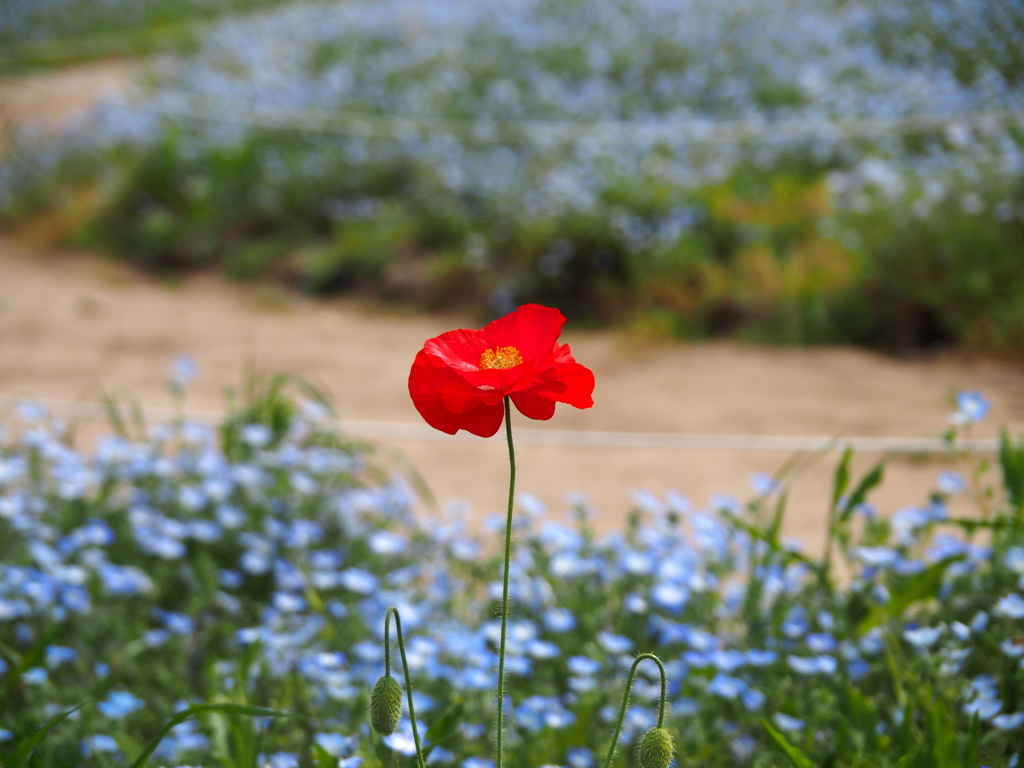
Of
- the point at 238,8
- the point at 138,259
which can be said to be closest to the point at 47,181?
the point at 138,259

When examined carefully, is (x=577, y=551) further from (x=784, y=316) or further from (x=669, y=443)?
(x=784, y=316)

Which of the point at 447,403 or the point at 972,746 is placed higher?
the point at 447,403

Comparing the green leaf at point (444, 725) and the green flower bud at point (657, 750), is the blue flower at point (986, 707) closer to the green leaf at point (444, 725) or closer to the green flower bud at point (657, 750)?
the green flower bud at point (657, 750)

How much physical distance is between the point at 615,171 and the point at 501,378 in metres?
6.03

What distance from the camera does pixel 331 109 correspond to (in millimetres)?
9289

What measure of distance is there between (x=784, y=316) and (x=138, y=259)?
5.12 metres

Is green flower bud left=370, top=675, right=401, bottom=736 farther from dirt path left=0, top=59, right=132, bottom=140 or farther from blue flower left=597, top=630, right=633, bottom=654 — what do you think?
dirt path left=0, top=59, right=132, bottom=140

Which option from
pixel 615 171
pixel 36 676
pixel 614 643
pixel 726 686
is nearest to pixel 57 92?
pixel 615 171

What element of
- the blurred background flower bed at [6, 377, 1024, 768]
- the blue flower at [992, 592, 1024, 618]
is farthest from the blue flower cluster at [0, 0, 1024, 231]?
the blue flower at [992, 592, 1024, 618]

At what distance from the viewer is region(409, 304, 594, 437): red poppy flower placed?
3.58ft

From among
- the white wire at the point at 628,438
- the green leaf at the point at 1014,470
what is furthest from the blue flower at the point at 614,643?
the white wire at the point at 628,438

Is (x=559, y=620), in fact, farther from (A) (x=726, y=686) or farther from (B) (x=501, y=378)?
(B) (x=501, y=378)

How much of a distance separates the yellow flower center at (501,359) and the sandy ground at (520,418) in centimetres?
240

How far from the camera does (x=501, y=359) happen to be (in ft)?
3.78
